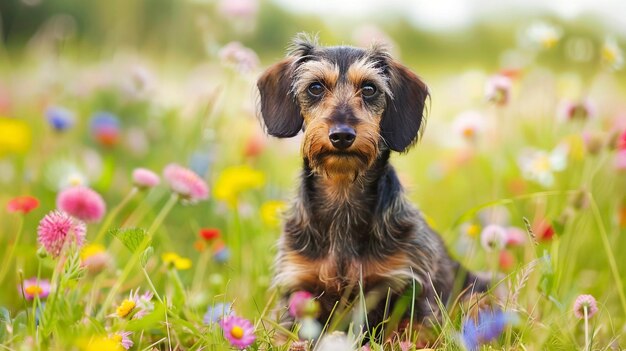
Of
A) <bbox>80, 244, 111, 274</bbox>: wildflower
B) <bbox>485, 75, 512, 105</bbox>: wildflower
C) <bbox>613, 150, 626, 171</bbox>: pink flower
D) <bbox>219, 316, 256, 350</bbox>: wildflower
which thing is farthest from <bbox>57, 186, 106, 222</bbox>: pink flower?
<bbox>613, 150, 626, 171</bbox>: pink flower

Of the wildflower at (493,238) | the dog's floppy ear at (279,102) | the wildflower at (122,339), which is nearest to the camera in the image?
the wildflower at (122,339)

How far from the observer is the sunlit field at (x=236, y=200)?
2.88 metres

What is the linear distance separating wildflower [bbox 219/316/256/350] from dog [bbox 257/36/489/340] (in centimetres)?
64

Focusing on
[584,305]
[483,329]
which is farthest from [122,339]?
[584,305]

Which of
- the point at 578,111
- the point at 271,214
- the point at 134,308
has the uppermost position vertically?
the point at 578,111

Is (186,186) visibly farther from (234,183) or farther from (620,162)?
(620,162)

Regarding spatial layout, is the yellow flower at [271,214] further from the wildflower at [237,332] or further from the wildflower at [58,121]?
the wildflower at [237,332]

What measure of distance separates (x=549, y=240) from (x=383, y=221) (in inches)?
39.8

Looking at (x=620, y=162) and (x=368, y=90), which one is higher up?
(x=368, y=90)

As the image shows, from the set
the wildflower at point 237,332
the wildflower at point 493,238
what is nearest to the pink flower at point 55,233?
the wildflower at point 237,332

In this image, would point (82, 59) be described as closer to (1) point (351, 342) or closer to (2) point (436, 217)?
(2) point (436, 217)

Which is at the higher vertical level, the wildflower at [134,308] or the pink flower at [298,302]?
the wildflower at [134,308]

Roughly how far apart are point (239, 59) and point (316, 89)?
26.2 inches

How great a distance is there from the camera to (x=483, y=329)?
114 inches
